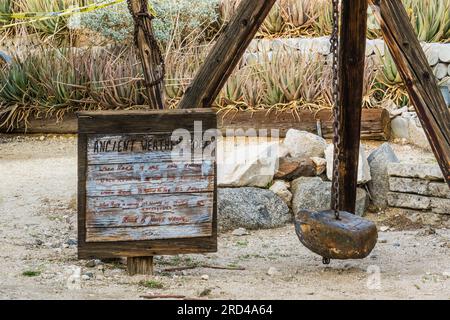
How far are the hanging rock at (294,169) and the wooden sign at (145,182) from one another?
2.62 metres

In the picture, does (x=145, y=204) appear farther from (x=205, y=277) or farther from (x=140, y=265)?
(x=205, y=277)

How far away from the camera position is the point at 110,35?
37.6 feet

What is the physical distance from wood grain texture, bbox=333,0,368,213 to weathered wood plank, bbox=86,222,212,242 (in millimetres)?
1515

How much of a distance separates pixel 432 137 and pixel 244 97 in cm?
458

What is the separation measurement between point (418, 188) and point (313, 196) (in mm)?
865

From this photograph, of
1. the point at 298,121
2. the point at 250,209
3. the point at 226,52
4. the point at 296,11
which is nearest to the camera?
the point at 226,52

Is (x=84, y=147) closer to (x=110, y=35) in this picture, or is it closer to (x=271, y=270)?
(x=271, y=270)

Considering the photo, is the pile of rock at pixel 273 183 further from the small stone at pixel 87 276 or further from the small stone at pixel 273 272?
the small stone at pixel 87 276

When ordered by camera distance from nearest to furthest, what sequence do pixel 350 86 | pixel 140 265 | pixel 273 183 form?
pixel 140 265 < pixel 350 86 < pixel 273 183

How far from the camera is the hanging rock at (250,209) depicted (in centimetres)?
762

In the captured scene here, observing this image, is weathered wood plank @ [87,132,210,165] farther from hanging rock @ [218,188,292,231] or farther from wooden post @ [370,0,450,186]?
hanging rock @ [218,188,292,231]

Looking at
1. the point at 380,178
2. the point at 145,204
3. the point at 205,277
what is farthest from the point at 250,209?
the point at 145,204

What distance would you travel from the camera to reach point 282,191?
7.88 m

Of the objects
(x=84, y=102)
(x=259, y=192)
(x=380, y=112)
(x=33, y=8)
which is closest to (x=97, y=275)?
(x=259, y=192)
